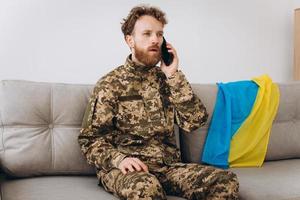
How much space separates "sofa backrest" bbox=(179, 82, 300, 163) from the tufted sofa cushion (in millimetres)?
544

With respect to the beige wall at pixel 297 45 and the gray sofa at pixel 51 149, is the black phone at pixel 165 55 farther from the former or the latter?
the beige wall at pixel 297 45

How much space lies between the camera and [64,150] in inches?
77.3

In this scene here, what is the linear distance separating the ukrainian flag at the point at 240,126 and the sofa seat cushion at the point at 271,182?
3.3 inches

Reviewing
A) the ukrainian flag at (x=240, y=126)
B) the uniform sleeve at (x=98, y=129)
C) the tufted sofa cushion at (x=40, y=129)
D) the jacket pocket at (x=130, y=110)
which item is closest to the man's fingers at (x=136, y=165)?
the uniform sleeve at (x=98, y=129)

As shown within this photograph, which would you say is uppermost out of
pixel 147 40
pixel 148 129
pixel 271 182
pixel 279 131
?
pixel 147 40

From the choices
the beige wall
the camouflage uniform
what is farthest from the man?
the beige wall

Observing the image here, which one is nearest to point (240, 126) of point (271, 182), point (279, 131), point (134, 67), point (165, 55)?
point (279, 131)

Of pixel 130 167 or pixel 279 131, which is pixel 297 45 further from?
pixel 130 167

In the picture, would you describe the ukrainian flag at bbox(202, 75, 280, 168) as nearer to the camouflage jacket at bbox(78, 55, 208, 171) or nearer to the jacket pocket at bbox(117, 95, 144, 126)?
the camouflage jacket at bbox(78, 55, 208, 171)

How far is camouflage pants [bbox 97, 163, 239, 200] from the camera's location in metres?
1.54

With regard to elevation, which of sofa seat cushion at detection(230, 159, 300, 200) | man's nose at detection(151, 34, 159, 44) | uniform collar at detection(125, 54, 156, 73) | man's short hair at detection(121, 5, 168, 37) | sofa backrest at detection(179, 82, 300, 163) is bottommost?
sofa seat cushion at detection(230, 159, 300, 200)

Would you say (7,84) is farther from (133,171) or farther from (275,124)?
(275,124)

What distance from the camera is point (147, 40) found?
1.97 m

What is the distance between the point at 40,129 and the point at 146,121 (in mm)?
503
